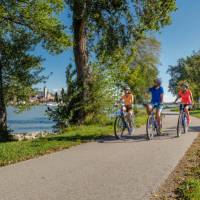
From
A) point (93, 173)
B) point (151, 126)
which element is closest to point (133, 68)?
point (151, 126)

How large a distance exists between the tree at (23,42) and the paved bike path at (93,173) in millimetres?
8320

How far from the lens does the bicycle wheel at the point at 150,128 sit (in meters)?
14.5

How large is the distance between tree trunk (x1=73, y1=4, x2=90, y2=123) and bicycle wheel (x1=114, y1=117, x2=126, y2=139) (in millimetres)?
6838

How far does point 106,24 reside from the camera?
946 inches

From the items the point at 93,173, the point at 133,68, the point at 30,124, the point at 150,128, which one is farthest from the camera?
the point at 30,124

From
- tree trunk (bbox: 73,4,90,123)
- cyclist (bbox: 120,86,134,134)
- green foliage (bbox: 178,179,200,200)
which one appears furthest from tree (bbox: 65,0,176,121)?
green foliage (bbox: 178,179,200,200)

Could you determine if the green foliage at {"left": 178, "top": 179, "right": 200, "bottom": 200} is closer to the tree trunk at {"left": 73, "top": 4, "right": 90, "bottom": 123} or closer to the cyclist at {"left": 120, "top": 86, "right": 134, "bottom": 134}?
the cyclist at {"left": 120, "top": 86, "right": 134, "bottom": 134}

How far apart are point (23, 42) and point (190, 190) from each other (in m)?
15.6

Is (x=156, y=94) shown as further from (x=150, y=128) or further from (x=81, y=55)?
(x=81, y=55)

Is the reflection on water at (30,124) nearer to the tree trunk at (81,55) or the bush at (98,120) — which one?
Result: the tree trunk at (81,55)

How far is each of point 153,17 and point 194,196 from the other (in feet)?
58.1

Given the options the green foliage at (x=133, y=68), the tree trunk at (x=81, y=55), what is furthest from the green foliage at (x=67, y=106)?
the green foliage at (x=133, y=68)

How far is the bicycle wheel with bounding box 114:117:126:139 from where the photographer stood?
1494cm

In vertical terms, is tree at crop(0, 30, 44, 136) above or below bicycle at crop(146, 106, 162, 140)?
above
